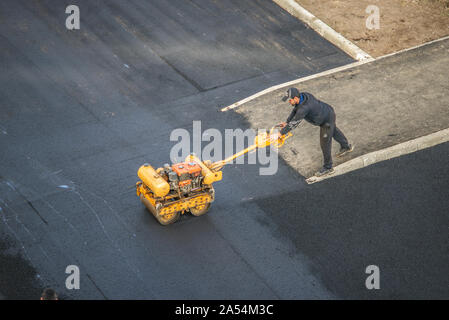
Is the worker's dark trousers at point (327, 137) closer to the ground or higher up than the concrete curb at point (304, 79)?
closer to the ground

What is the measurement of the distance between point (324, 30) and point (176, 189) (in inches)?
297

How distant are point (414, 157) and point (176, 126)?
450 cm

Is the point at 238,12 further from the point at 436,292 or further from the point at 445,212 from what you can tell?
the point at 436,292

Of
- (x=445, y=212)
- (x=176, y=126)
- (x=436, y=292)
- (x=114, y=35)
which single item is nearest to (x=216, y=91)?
(x=176, y=126)

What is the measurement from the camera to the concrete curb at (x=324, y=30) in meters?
14.7

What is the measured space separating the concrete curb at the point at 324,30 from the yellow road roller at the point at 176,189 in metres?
6.23

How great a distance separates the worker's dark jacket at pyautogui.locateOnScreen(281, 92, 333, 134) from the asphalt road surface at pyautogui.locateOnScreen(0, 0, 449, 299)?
108cm

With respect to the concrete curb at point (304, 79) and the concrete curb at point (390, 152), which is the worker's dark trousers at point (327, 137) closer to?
the concrete curb at point (390, 152)

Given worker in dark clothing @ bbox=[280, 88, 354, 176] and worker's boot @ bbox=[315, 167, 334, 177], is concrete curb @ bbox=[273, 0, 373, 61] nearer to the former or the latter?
worker in dark clothing @ bbox=[280, 88, 354, 176]

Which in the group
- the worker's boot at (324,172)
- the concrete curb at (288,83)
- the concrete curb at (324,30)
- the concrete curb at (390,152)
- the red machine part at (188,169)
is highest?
the concrete curb at (324,30)

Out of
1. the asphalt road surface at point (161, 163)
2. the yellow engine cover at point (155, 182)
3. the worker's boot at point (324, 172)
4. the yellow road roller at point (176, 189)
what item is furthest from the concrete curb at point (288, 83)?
the yellow engine cover at point (155, 182)

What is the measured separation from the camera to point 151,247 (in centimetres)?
938

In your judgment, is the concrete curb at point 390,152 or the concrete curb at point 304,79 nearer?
the concrete curb at point 390,152

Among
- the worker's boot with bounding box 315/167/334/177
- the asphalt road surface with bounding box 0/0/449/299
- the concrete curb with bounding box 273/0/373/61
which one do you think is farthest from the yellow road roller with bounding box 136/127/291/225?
the concrete curb with bounding box 273/0/373/61
